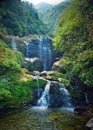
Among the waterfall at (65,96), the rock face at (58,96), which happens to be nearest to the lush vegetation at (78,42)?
the waterfall at (65,96)

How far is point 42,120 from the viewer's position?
2470cm

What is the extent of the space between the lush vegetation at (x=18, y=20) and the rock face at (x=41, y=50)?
22.1 feet

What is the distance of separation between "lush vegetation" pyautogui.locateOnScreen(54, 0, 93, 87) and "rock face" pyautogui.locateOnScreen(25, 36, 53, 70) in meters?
7.69

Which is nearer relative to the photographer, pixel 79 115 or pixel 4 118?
pixel 4 118

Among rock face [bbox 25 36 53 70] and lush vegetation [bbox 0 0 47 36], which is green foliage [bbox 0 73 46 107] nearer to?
rock face [bbox 25 36 53 70]

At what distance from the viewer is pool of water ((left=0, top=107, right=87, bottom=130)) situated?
73.4ft

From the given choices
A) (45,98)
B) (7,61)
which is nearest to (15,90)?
(45,98)

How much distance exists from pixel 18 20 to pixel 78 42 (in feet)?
100.0

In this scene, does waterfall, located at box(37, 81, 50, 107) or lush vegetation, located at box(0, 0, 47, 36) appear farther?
lush vegetation, located at box(0, 0, 47, 36)

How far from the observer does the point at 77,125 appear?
23.0 m

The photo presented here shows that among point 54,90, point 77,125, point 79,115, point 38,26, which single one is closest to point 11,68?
point 54,90

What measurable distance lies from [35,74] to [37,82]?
394 cm

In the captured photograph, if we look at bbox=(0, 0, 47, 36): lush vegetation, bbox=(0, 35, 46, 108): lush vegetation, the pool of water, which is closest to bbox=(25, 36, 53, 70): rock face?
bbox=(0, 0, 47, 36): lush vegetation

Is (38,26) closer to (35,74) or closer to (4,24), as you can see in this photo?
(4,24)
